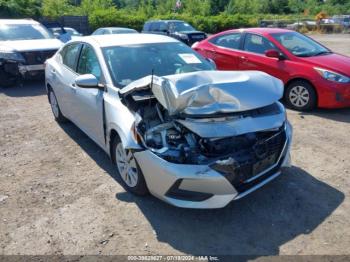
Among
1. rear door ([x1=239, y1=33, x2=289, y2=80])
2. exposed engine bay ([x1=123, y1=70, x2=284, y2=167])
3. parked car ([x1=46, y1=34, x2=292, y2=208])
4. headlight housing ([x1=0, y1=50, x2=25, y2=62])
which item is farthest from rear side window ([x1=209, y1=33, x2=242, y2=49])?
headlight housing ([x1=0, y1=50, x2=25, y2=62])

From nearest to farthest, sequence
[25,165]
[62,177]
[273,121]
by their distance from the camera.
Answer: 1. [273,121]
2. [62,177]
3. [25,165]

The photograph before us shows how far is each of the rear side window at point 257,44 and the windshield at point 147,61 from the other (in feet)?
9.77

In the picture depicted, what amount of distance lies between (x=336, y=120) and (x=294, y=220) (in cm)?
352

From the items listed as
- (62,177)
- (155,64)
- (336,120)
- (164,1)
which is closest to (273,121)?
(155,64)

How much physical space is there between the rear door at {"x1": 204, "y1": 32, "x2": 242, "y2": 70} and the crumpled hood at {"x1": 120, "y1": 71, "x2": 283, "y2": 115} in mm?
4313

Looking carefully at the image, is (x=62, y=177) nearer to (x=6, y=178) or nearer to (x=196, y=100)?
(x=6, y=178)

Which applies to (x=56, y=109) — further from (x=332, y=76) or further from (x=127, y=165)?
(x=332, y=76)

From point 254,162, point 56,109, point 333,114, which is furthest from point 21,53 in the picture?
point 254,162

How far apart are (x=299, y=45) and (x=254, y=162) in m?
4.97

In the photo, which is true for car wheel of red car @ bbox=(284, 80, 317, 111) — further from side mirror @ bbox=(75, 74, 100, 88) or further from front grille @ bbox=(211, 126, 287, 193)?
side mirror @ bbox=(75, 74, 100, 88)

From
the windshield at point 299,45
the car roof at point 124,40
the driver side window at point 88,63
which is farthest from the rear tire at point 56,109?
the windshield at point 299,45

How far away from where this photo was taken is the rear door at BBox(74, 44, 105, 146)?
174 inches

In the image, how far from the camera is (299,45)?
296 inches

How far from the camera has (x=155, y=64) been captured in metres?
4.62
